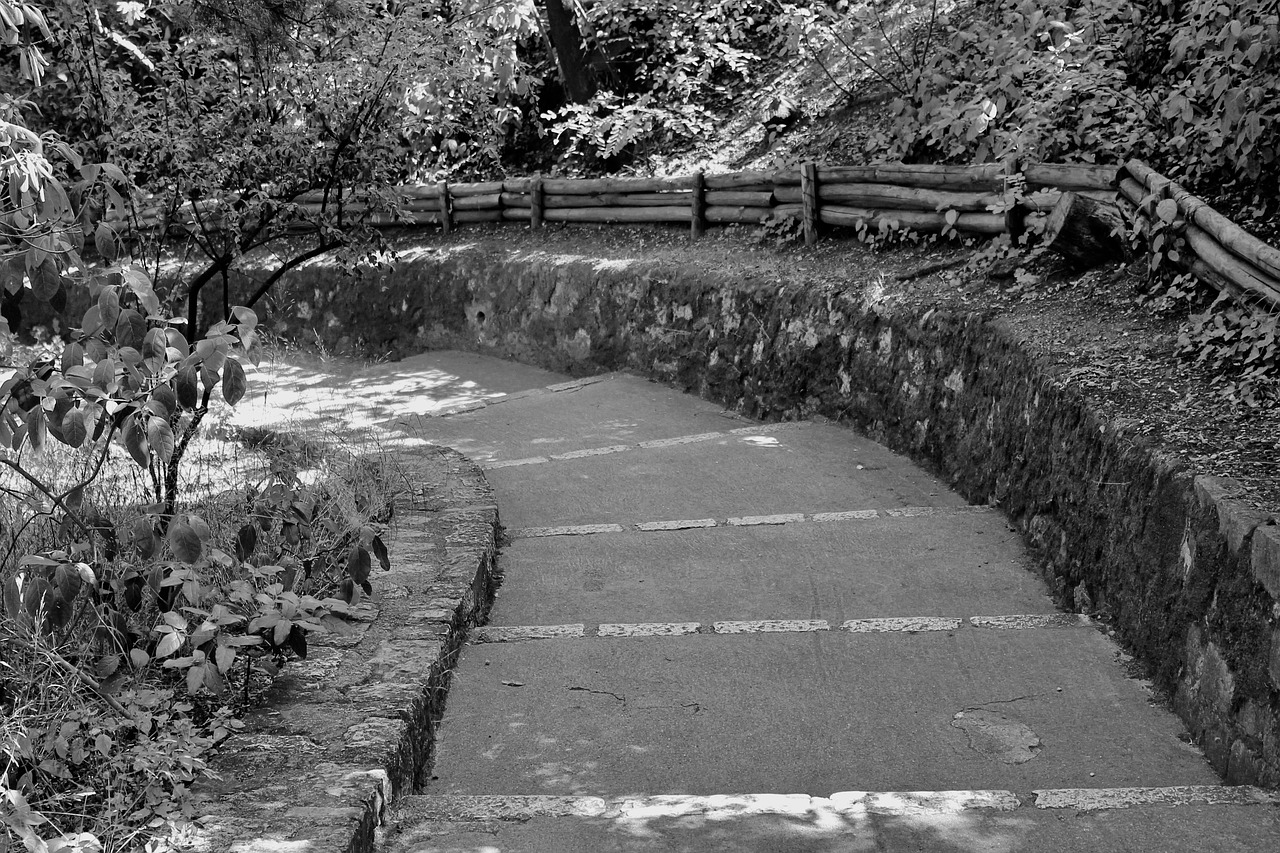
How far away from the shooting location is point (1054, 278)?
6344mm

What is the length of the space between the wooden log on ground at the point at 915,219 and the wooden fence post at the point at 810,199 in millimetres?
76

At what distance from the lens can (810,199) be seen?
882 centimetres

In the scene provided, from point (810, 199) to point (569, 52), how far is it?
4.43m

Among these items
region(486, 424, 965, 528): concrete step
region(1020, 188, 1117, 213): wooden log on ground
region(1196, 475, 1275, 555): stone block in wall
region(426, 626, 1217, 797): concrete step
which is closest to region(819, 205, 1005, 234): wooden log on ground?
region(1020, 188, 1117, 213): wooden log on ground

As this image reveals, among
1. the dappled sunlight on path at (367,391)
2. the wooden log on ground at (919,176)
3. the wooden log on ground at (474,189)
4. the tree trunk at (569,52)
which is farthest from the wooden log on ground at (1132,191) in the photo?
the wooden log on ground at (474,189)

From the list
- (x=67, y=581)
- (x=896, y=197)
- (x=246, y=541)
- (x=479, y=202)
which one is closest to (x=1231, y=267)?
(x=896, y=197)

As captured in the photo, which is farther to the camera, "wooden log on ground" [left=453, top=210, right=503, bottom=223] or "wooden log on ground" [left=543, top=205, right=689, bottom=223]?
"wooden log on ground" [left=453, top=210, right=503, bottom=223]

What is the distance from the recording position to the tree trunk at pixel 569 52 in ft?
39.1

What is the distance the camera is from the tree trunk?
11930 millimetres

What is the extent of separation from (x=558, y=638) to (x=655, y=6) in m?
9.27

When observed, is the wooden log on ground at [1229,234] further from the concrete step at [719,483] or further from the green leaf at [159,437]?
the green leaf at [159,437]

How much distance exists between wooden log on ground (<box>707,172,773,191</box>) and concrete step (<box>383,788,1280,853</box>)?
701 centimetres

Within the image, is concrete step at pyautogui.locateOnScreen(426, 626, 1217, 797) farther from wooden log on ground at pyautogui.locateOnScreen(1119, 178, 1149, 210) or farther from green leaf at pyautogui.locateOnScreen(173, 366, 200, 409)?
wooden log on ground at pyautogui.locateOnScreen(1119, 178, 1149, 210)

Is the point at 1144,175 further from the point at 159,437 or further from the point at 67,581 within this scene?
the point at 67,581
